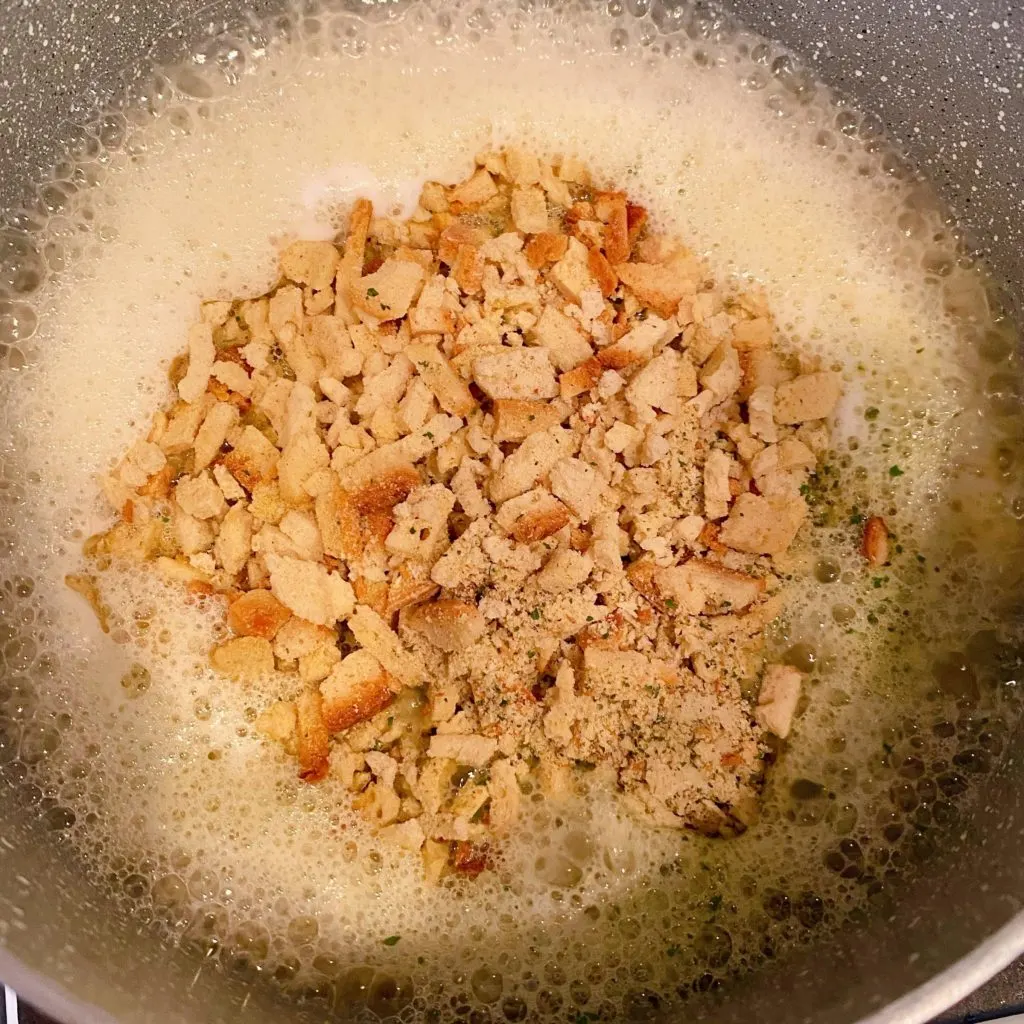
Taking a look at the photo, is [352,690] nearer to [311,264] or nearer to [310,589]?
[310,589]

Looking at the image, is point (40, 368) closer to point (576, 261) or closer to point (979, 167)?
point (576, 261)

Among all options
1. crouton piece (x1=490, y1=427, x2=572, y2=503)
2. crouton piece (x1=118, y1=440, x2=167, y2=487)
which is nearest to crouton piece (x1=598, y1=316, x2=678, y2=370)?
crouton piece (x1=490, y1=427, x2=572, y2=503)

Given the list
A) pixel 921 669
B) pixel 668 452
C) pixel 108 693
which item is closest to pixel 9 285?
pixel 108 693

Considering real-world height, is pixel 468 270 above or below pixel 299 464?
above

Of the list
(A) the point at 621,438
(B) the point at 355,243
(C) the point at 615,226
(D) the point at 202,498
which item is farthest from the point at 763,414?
(D) the point at 202,498

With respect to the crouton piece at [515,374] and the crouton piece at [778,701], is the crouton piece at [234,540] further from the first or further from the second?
the crouton piece at [778,701]

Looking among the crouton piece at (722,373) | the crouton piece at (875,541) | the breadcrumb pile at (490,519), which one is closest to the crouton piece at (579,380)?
the breadcrumb pile at (490,519)
